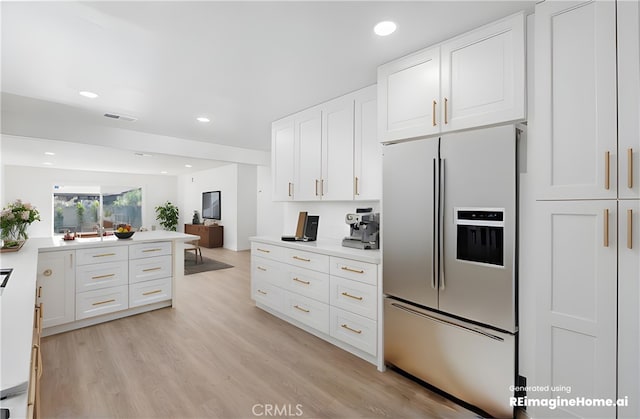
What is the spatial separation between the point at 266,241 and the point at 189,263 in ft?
12.2

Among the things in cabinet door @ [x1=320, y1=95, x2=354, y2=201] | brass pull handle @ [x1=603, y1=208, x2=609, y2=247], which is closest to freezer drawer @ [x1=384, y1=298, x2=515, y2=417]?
brass pull handle @ [x1=603, y1=208, x2=609, y2=247]

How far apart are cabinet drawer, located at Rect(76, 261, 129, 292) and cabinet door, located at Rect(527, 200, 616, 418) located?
383 cm

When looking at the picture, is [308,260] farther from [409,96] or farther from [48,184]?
[48,184]

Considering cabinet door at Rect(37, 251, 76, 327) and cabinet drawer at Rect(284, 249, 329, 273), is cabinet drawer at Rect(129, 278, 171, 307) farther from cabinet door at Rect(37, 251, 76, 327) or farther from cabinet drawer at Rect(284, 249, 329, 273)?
cabinet drawer at Rect(284, 249, 329, 273)

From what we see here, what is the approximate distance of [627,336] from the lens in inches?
52.7

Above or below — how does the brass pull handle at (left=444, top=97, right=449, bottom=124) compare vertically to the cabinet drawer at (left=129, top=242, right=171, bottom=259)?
above

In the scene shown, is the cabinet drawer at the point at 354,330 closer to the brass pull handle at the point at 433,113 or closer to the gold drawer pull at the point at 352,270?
the gold drawer pull at the point at 352,270

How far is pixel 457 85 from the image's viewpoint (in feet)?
6.18

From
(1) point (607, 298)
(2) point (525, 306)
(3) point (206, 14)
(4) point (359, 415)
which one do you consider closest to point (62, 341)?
(4) point (359, 415)

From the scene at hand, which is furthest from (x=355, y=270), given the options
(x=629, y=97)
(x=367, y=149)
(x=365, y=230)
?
(x=629, y=97)

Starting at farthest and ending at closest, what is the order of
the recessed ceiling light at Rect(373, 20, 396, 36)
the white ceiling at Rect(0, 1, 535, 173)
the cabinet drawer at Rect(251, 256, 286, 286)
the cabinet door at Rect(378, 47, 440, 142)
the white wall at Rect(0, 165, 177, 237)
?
the white wall at Rect(0, 165, 177, 237)
the cabinet drawer at Rect(251, 256, 286, 286)
the cabinet door at Rect(378, 47, 440, 142)
the recessed ceiling light at Rect(373, 20, 396, 36)
the white ceiling at Rect(0, 1, 535, 173)

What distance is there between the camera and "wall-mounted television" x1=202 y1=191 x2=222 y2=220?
8.66 metres

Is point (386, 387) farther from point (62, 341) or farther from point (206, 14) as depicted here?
point (62, 341)

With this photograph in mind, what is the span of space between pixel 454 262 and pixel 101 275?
351cm
